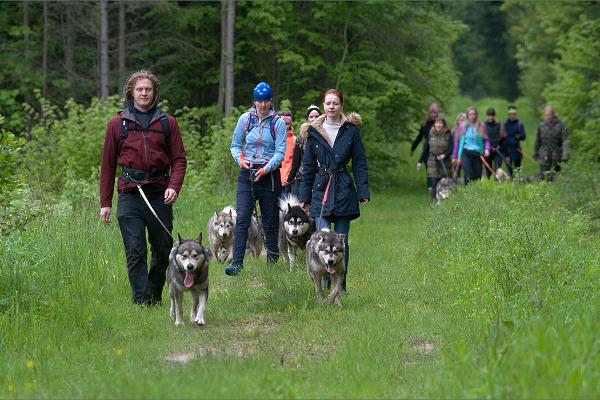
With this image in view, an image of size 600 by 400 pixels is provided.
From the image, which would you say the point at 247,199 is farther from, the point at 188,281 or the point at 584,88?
the point at 584,88

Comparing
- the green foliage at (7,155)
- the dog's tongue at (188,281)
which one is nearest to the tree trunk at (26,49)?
the green foliage at (7,155)

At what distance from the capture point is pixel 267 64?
2769 cm

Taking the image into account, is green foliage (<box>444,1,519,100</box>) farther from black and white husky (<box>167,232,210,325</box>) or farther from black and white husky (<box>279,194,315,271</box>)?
black and white husky (<box>167,232,210,325</box>)

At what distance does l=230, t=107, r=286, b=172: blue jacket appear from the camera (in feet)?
35.4

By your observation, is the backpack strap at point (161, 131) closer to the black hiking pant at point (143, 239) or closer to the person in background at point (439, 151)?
the black hiking pant at point (143, 239)

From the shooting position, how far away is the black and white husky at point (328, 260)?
29.2 feet

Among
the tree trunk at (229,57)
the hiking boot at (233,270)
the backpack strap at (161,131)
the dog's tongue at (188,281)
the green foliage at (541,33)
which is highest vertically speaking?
the green foliage at (541,33)

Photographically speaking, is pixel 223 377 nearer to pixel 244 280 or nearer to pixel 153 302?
pixel 153 302

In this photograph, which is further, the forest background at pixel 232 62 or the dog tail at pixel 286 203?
the forest background at pixel 232 62

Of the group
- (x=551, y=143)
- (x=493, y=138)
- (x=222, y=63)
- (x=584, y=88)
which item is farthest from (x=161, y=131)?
(x=222, y=63)

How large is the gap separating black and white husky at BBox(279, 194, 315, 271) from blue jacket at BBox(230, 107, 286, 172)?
878 mm

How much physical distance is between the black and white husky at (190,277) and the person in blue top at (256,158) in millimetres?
2548

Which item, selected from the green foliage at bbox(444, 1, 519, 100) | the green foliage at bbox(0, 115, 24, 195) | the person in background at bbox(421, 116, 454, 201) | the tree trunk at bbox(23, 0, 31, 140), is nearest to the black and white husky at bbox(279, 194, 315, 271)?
the green foliage at bbox(0, 115, 24, 195)

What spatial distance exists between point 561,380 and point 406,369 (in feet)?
5.53
